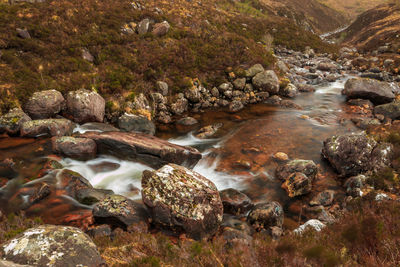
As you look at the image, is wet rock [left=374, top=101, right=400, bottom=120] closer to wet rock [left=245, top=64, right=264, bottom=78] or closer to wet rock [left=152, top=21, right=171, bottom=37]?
wet rock [left=245, top=64, right=264, bottom=78]

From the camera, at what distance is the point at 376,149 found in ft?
31.4

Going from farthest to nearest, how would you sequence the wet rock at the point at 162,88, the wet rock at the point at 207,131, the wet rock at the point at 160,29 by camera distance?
the wet rock at the point at 160,29, the wet rock at the point at 162,88, the wet rock at the point at 207,131

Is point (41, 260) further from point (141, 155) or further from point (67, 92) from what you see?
point (67, 92)

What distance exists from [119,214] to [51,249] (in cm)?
310

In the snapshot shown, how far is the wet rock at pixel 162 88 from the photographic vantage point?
17.2m

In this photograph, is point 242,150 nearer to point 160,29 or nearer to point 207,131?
point 207,131

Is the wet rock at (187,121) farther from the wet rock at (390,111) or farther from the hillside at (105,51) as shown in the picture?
the wet rock at (390,111)

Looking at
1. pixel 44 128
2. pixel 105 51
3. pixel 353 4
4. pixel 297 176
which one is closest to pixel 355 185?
pixel 297 176

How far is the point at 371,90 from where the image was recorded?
A: 18844 mm

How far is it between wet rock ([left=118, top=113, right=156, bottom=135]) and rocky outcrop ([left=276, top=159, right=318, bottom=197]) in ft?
24.9

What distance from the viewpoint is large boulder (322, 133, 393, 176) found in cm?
936

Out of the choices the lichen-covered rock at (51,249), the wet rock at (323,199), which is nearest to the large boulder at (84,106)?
the lichen-covered rock at (51,249)

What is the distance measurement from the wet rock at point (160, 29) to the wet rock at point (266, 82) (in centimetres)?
992

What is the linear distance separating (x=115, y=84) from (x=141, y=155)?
25.4 ft
